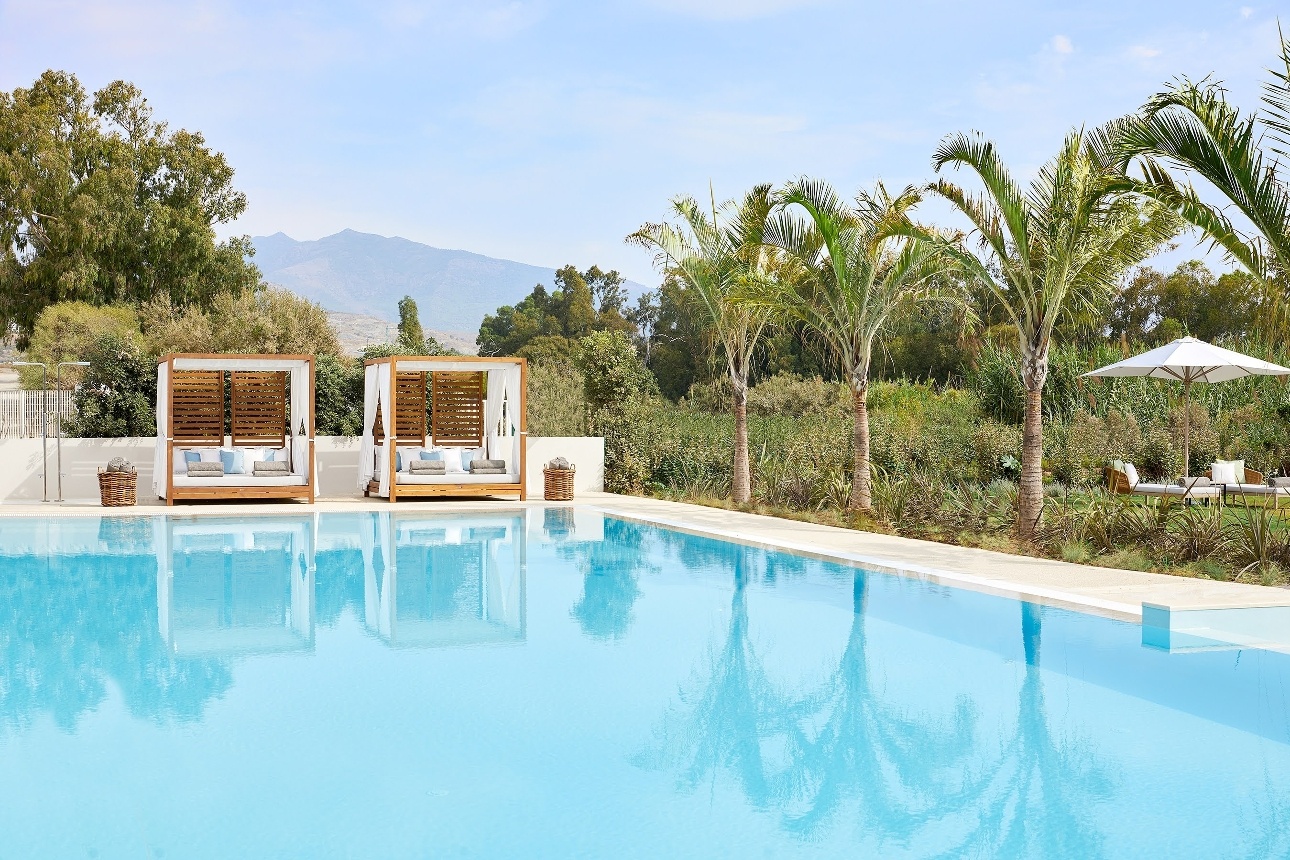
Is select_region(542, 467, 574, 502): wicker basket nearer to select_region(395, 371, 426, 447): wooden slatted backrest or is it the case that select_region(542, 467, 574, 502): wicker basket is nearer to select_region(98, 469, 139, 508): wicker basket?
select_region(395, 371, 426, 447): wooden slatted backrest

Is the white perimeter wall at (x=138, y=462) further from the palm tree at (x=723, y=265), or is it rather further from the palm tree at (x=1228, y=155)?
the palm tree at (x=1228, y=155)

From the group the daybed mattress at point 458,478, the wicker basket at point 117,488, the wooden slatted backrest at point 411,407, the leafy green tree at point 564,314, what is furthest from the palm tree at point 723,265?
the leafy green tree at point 564,314

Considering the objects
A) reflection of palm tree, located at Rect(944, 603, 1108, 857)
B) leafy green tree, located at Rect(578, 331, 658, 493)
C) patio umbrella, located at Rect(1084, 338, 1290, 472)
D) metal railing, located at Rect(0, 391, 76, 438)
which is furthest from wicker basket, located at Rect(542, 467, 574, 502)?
Answer: reflection of palm tree, located at Rect(944, 603, 1108, 857)

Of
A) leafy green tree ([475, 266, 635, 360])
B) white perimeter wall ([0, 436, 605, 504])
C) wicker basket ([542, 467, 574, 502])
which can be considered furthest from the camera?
leafy green tree ([475, 266, 635, 360])

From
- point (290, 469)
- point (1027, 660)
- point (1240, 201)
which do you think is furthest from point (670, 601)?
point (290, 469)

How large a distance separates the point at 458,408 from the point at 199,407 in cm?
399

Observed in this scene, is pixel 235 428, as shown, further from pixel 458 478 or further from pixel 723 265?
pixel 723 265

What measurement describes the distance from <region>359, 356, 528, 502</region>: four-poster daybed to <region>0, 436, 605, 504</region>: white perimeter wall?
0.47 meters

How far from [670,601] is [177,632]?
3.45 metres

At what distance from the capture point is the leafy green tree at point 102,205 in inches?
1309

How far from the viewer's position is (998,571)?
899 cm

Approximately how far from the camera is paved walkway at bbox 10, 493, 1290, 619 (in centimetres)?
757

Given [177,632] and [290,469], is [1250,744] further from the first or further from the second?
[290,469]

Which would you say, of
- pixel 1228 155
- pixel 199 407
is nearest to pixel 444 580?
pixel 1228 155
